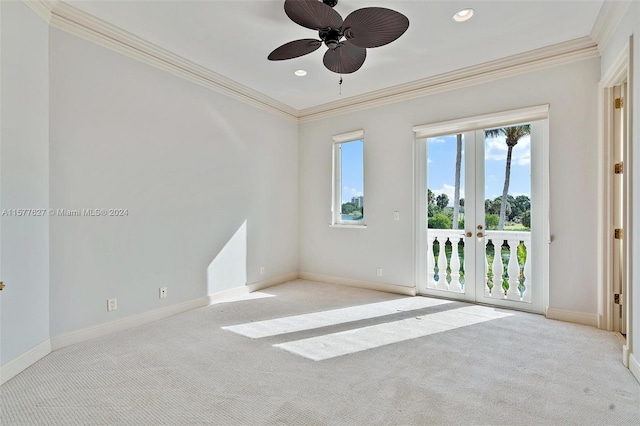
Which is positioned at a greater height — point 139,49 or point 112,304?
point 139,49

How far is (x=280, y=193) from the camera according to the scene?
4.85 metres

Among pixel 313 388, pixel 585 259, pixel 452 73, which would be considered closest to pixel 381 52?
pixel 452 73

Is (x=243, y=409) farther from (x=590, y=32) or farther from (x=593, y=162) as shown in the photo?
(x=590, y=32)

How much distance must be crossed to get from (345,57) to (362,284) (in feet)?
10.2

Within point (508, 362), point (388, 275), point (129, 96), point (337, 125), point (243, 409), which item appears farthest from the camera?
point (337, 125)

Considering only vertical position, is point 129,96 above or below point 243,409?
above

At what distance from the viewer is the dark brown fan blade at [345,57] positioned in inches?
99.4

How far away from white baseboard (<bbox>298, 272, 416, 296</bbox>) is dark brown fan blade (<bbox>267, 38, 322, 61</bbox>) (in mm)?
3165

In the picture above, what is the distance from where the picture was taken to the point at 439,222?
4.02 metres

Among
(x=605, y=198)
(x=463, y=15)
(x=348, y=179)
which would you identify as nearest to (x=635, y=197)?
(x=605, y=198)

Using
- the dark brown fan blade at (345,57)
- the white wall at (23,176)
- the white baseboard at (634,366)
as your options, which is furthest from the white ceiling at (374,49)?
the white baseboard at (634,366)

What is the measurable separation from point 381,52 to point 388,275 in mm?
2847

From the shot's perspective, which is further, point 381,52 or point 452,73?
point 452,73

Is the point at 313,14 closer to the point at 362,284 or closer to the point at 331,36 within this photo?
the point at 331,36
